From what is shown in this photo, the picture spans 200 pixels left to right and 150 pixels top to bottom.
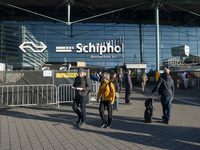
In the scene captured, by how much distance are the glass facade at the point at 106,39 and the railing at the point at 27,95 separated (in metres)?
17.6

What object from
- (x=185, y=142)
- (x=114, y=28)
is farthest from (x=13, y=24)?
(x=185, y=142)

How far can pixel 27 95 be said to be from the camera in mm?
7559

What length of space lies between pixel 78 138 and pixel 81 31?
2340cm

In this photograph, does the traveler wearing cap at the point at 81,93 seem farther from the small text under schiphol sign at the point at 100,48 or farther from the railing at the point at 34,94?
the small text under schiphol sign at the point at 100,48

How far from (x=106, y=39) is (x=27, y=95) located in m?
19.9

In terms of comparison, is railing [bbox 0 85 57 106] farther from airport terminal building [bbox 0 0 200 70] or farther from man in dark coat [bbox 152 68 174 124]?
airport terminal building [bbox 0 0 200 70]

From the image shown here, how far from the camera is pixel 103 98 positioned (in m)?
4.79

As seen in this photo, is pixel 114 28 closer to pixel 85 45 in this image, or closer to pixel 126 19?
pixel 126 19

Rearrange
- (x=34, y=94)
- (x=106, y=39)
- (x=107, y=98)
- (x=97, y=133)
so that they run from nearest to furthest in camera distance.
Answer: (x=97, y=133) → (x=107, y=98) → (x=34, y=94) → (x=106, y=39)

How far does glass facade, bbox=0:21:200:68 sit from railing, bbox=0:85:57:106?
57.7 feet

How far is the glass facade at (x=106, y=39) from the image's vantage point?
81.4 feet

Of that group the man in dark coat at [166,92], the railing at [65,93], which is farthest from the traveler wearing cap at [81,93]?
the railing at [65,93]

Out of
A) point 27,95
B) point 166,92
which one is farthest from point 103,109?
point 27,95

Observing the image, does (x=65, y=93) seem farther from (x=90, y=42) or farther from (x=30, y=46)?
(x=30, y=46)
